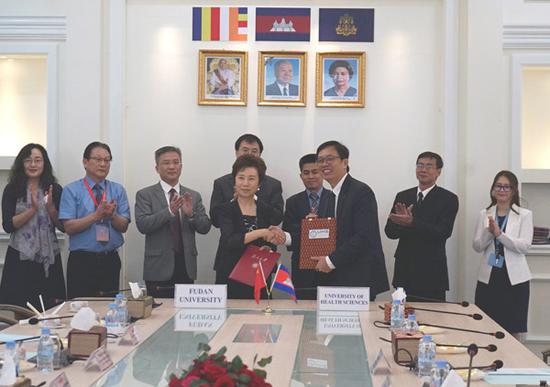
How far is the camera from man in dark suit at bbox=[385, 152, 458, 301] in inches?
200

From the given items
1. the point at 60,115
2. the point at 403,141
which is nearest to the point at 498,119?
the point at 403,141

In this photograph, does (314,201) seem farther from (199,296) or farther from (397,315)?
(397,315)

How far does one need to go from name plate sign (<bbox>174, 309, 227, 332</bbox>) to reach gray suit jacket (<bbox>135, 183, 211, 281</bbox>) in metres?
1.28

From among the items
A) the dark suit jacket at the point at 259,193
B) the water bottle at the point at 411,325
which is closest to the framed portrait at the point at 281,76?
the dark suit jacket at the point at 259,193

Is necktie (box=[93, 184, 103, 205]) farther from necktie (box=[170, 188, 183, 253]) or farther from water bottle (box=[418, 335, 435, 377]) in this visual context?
water bottle (box=[418, 335, 435, 377])

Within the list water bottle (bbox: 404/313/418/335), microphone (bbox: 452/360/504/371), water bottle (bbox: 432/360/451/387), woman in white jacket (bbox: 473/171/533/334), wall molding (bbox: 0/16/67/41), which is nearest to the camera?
water bottle (bbox: 432/360/451/387)

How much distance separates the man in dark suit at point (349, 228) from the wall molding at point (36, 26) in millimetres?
2652

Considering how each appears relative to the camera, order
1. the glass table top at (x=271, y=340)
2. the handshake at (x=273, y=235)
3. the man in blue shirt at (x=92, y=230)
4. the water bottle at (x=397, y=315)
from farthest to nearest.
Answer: the man in blue shirt at (x=92, y=230)
the handshake at (x=273, y=235)
the water bottle at (x=397, y=315)
the glass table top at (x=271, y=340)

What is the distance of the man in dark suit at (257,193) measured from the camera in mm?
5258

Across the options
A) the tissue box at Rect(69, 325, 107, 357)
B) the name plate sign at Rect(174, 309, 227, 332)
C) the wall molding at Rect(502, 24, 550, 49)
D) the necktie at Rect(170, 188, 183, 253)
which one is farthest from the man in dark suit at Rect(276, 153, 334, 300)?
the tissue box at Rect(69, 325, 107, 357)

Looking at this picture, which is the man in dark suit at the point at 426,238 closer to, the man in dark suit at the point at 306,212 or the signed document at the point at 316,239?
the man in dark suit at the point at 306,212

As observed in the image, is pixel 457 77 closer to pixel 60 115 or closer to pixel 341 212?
pixel 341 212

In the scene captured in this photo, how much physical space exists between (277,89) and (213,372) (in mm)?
4625

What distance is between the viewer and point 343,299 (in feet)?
12.9
